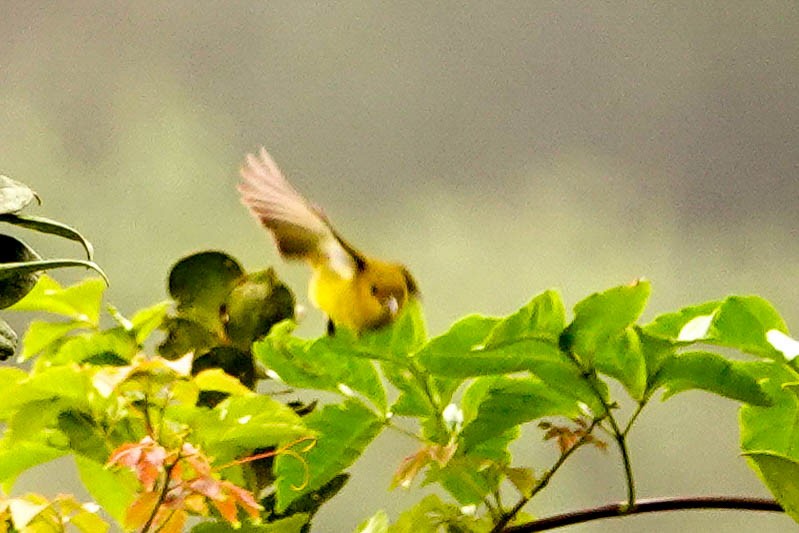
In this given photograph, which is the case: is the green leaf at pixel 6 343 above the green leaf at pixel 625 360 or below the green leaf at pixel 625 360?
above

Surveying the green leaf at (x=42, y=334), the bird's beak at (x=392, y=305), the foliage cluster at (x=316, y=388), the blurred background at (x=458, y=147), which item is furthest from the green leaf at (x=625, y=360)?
the blurred background at (x=458, y=147)

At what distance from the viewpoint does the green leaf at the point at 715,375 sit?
44 centimetres

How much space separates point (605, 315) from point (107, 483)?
0.29m

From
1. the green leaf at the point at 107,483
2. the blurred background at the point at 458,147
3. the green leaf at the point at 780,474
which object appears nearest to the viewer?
the green leaf at the point at 780,474

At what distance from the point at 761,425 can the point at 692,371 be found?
0.08 m

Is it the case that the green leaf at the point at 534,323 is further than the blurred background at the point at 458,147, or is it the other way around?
the blurred background at the point at 458,147

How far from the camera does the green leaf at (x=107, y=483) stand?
52 centimetres

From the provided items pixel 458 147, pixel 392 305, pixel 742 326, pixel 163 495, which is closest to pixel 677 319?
pixel 742 326

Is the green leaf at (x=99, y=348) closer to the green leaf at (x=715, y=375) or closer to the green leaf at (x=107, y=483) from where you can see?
the green leaf at (x=107, y=483)

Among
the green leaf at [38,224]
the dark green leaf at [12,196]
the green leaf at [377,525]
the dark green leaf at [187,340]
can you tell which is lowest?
the green leaf at [377,525]

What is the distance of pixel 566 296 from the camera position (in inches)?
37.5

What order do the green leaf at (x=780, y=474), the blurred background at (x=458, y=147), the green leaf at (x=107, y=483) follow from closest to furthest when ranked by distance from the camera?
the green leaf at (x=780, y=474) < the green leaf at (x=107, y=483) < the blurred background at (x=458, y=147)

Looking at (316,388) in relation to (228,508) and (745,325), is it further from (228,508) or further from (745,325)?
(745,325)

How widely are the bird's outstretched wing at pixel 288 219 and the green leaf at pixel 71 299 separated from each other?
5.6 inches
